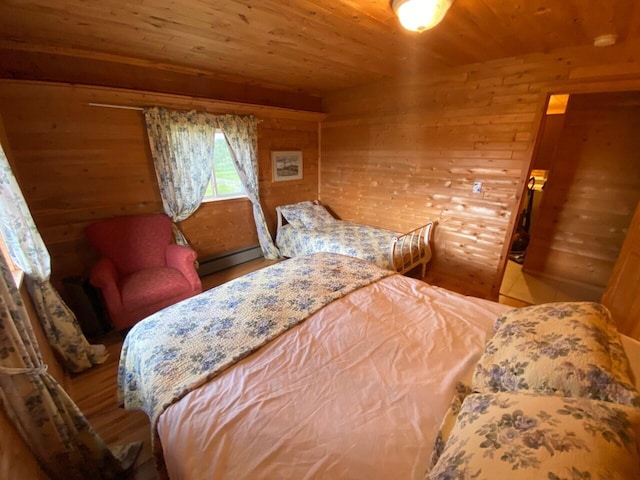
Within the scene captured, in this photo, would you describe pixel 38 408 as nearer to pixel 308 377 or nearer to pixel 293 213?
pixel 308 377

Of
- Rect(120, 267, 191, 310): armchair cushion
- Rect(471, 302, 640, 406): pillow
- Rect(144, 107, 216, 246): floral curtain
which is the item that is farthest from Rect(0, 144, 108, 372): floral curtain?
Rect(471, 302, 640, 406): pillow

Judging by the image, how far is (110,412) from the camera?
1.71m

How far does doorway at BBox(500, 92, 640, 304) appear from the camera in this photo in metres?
2.95

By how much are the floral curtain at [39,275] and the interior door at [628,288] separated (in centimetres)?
391

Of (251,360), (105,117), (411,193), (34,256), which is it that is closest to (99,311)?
(34,256)

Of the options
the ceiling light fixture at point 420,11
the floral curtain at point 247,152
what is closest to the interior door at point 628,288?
the ceiling light fixture at point 420,11

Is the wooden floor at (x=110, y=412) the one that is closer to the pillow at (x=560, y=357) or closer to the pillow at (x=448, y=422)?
the pillow at (x=448, y=422)

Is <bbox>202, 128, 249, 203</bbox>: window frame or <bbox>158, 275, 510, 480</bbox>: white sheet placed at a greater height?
<bbox>202, 128, 249, 203</bbox>: window frame

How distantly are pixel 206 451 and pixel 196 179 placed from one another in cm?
292

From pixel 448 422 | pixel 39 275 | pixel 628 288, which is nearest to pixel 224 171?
pixel 39 275

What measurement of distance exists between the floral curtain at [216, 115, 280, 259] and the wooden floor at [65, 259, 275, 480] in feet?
7.05

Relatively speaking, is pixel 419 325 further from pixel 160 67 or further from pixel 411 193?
pixel 160 67

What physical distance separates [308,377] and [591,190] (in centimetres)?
406

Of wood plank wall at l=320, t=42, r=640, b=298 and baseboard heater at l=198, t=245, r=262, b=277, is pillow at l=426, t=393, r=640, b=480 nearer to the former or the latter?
wood plank wall at l=320, t=42, r=640, b=298
